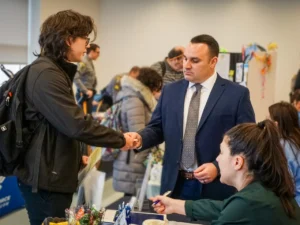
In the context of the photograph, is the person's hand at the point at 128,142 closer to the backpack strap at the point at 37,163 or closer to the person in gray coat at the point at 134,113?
the backpack strap at the point at 37,163

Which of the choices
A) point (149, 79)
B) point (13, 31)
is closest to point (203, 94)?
point (149, 79)

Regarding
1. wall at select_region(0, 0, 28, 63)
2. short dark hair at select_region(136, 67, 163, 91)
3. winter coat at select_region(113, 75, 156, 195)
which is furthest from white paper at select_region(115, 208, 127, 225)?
wall at select_region(0, 0, 28, 63)

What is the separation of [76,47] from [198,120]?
0.77 metres

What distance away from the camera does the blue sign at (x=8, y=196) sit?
3.84m

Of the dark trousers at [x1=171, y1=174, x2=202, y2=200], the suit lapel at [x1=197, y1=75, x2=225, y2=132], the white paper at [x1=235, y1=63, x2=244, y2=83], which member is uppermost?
the suit lapel at [x1=197, y1=75, x2=225, y2=132]

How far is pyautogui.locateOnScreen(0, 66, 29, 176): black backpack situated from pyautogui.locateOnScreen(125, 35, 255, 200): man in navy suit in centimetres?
65

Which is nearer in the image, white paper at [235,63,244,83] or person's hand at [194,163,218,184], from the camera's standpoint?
person's hand at [194,163,218,184]

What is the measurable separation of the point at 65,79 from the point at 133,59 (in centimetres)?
564

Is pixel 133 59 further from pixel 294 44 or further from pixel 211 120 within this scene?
pixel 211 120

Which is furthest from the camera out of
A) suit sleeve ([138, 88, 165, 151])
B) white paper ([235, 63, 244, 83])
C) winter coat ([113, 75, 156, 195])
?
white paper ([235, 63, 244, 83])

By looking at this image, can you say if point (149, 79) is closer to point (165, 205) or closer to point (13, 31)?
point (165, 205)

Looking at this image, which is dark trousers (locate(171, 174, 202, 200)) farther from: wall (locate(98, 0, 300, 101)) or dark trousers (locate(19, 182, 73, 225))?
wall (locate(98, 0, 300, 101))

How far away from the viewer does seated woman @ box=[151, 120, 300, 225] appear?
1359 millimetres

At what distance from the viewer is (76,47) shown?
186 centimetres
